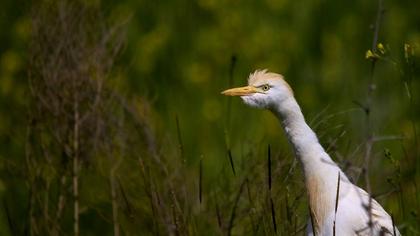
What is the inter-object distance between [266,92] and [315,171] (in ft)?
0.90

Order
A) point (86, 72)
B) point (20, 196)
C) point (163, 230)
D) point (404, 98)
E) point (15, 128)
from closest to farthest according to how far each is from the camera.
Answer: point (163, 230)
point (86, 72)
point (15, 128)
point (20, 196)
point (404, 98)

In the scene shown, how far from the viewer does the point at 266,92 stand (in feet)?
10.1

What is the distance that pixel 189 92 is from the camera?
6.85 m

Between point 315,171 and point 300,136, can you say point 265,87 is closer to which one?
point 300,136

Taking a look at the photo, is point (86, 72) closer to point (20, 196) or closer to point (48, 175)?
point (48, 175)

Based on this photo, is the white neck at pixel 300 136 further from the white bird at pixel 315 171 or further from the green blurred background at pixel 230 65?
the green blurred background at pixel 230 65

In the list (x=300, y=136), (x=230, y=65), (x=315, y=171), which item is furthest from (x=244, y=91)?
(x=230, y=65)

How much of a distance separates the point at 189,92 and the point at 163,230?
3238mm

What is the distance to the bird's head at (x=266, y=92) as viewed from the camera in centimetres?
307

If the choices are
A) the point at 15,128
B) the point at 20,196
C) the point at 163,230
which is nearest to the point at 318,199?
the point at 163,230

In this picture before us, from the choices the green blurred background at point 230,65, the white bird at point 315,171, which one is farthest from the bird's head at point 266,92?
the green blurred background at point 230,65

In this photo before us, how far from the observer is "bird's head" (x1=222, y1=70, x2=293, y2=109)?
307 centimetres

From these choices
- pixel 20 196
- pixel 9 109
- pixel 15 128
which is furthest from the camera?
pixel 9 109

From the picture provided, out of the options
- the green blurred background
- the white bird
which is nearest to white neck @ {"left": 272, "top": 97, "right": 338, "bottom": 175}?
the white bird
